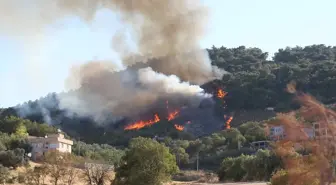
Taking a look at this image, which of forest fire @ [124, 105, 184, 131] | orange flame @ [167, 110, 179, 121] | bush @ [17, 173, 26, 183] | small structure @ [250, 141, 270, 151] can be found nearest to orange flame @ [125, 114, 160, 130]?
forest fire @ [124, 105, 184, 131]

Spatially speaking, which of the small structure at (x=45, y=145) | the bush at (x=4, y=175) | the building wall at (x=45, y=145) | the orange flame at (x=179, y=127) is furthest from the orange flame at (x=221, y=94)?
the bush at (x=4, y=175)

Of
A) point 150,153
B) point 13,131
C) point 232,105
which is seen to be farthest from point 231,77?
point 150,153

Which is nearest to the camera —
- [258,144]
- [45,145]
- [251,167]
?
[251,167]

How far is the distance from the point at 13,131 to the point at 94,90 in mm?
40016

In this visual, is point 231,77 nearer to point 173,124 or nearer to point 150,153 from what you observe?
point 173,124

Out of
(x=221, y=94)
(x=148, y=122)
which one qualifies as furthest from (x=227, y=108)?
(x=148, y=122)

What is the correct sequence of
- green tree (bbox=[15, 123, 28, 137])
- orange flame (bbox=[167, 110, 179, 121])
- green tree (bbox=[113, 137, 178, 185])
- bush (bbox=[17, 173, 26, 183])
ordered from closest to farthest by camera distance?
green tree (bbox=[113, 137, 178, 185]), bush (bbox=[17, 173, 26, 183]), green tree (bbox=[15, 123, 28, 137]), orange flame (bbox=[167, 110, 179, 121])

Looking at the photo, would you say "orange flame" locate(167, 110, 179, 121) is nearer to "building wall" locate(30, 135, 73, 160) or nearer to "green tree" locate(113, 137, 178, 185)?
"building wall" locate(30, 135, 73, 160)

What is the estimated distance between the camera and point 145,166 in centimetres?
4169

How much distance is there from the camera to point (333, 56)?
141250 millimetres

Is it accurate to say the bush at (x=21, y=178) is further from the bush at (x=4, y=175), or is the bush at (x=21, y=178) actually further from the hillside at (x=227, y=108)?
the hillside at (x=227, y=108)

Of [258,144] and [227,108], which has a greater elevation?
[227,108]

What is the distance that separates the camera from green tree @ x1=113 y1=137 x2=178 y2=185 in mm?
41188

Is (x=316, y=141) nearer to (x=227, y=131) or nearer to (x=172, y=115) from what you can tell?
(x=227, y=131)
